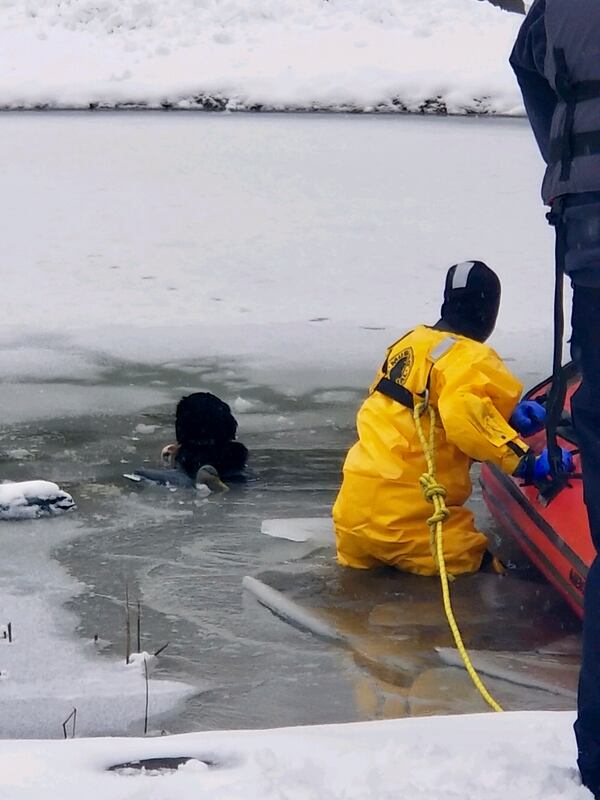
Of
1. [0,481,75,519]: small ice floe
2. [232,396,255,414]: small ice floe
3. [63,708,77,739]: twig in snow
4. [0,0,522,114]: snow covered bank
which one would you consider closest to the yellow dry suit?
[0,481,75,519]: small ice floe

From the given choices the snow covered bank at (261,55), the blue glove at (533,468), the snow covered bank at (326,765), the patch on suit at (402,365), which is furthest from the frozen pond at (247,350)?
the snow covered bank at (261,55)

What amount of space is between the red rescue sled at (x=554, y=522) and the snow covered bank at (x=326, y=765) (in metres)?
1.32

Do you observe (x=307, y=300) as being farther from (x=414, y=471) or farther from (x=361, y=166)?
(x=414, y=471)

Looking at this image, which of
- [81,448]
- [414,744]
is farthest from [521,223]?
[414,744]

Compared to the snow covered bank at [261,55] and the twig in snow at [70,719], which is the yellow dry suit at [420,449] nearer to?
the twig in snow at [70,719]

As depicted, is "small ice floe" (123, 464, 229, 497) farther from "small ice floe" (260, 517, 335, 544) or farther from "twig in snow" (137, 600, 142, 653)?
"twig in snow" (137, 600, 142, 653)

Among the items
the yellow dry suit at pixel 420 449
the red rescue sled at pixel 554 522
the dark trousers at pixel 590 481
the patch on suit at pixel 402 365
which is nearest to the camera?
the dark trousers at pixel 590 481

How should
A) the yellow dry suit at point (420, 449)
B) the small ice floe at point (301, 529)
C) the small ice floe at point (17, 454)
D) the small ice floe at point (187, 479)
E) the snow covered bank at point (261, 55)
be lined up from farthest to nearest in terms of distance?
the snow covered bank at point (261, 55)
the small ice floe at point (17, 454)
the small ice floe at point (187, 479)
the small ice floe at point (301, 529)
the yellow dry suit at point (420, 449)

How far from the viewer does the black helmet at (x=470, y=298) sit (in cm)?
422

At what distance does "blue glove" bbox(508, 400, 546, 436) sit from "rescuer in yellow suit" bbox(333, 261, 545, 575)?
25cm

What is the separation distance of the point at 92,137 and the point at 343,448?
9514 mm

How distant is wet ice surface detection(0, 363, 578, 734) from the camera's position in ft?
11.2

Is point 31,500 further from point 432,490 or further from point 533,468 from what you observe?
point 533,468

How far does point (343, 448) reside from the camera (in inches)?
227
